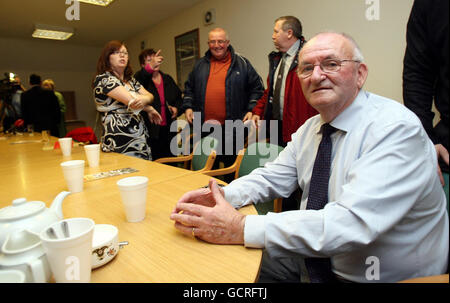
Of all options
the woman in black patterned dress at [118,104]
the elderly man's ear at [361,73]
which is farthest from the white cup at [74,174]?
the elderly man's ear at [361,73]

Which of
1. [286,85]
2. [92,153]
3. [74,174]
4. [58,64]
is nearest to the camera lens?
[74,174]

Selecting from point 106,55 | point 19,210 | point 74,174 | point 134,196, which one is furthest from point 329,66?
point 106,55

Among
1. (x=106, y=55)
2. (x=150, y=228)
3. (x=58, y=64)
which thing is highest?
(x=58, y=64)

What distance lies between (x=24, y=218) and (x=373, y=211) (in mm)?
891

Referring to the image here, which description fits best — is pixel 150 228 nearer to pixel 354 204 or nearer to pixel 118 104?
pixel 354 204

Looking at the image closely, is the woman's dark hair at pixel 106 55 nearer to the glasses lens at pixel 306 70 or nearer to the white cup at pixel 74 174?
the white cup at pixel 74 174

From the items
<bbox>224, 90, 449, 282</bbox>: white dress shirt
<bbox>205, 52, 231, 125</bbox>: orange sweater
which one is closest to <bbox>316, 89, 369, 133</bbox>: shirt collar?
<bbox>224, 90, 449, 282</bbox>: white dress shirt

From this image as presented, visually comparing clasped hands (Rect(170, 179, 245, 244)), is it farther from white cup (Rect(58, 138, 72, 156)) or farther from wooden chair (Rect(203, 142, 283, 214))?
white cup (Rect(58, 138, 72, 156))

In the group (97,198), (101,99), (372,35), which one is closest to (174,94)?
(101,99)

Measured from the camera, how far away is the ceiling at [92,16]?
201 inches

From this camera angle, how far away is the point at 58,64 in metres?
8.22

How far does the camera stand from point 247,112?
320cm
